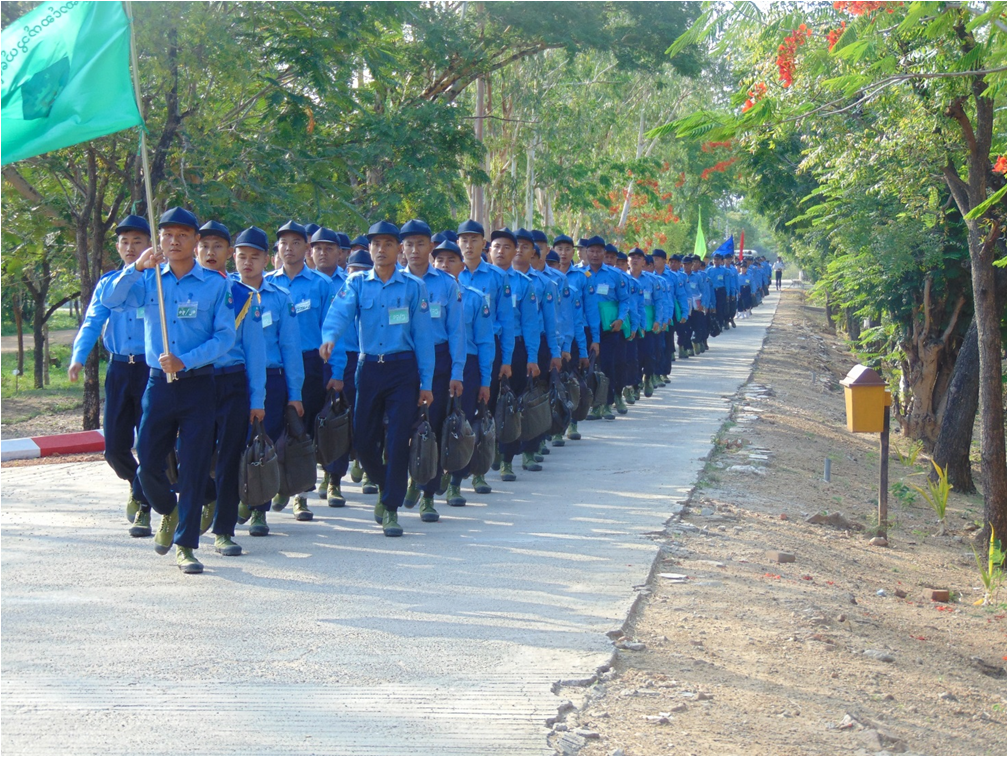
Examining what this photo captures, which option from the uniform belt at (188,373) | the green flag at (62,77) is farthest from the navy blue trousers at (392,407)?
the green flag at (62,77)

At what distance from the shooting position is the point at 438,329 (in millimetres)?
9328

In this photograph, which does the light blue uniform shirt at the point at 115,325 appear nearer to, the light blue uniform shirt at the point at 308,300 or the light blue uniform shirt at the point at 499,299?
the light blue uniform shirt at the point at 308,300

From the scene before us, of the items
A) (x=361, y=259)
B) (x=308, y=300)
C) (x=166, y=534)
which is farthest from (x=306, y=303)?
(x=166, y=534)

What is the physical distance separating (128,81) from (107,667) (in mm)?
3428

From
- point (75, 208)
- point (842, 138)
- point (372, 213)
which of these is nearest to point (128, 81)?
point (842, 138)

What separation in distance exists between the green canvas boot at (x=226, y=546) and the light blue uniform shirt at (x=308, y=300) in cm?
195

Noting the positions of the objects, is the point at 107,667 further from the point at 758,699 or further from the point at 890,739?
the point at 890,739

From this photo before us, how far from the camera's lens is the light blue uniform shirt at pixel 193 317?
736 centimetres

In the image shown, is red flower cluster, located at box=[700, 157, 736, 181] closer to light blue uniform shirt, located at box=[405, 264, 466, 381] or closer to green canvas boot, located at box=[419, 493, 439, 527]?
light blue uniform shirt, located at box=[405, 264, 466, 381]

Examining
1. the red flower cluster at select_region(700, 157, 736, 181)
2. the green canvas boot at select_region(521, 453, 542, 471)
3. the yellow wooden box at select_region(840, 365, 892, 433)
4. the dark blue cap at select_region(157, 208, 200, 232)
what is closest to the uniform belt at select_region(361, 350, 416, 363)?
the dark blue cap at select_region(157, 208, 200, 232)

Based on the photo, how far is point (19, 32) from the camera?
689 cm

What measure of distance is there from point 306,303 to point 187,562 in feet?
8.99

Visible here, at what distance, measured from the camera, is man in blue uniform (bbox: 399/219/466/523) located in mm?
9156

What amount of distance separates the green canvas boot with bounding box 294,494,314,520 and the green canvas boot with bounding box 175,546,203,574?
5.37 feet
